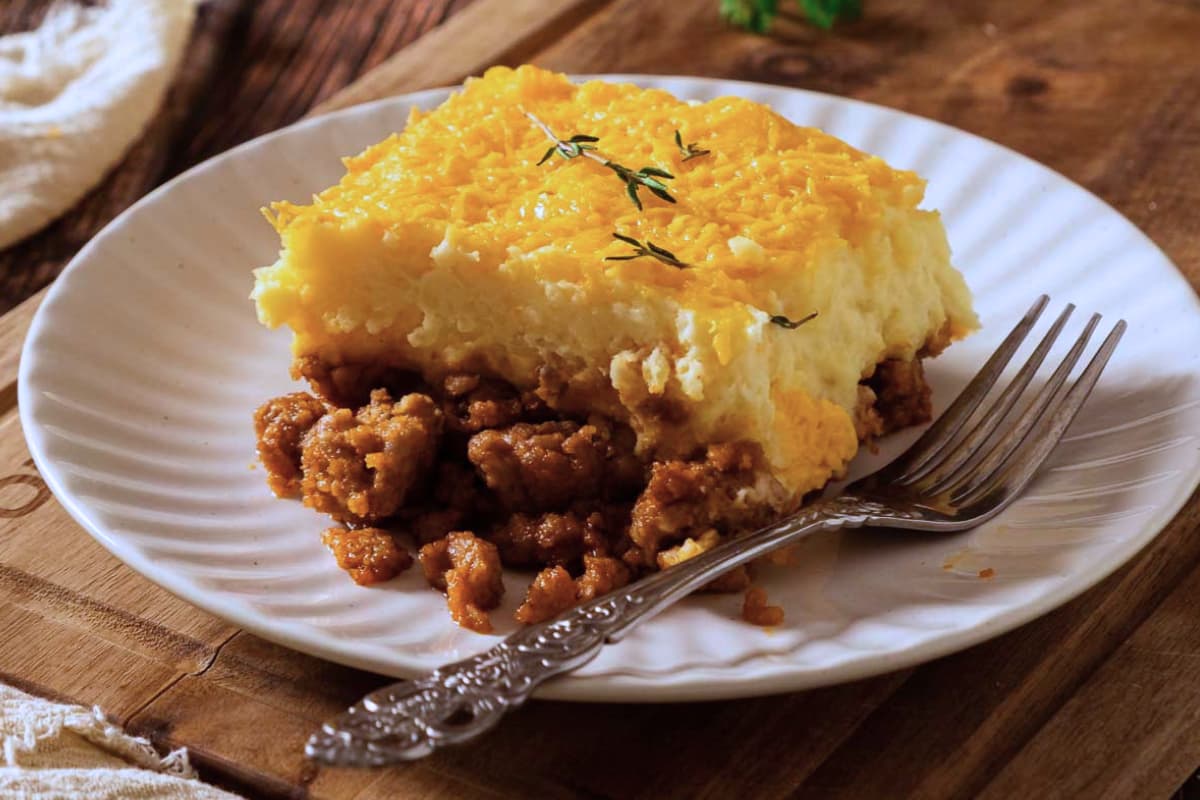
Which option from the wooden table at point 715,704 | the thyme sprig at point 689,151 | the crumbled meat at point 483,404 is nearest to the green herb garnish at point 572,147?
the thyme sprig at point 689,151

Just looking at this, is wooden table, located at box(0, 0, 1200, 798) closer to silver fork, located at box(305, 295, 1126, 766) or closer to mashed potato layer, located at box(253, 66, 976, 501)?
silver fork, located at box(305, 295, 1126, 766)

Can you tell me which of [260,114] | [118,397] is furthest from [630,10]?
[118,397]

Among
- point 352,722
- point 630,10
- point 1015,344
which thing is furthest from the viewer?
point 630,10

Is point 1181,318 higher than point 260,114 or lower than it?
higher

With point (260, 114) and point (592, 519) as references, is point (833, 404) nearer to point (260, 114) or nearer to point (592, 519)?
point (592, 519)

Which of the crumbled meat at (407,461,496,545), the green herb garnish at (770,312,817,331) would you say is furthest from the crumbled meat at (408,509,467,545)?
the green herb garnish at (770,312,817,331)

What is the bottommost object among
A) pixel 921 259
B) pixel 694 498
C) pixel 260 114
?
pixel 260 114

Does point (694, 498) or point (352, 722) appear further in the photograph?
point (694, 498)

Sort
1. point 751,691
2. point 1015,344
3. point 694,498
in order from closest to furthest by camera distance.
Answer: point 751,691
point 694,498
point 1015,344
